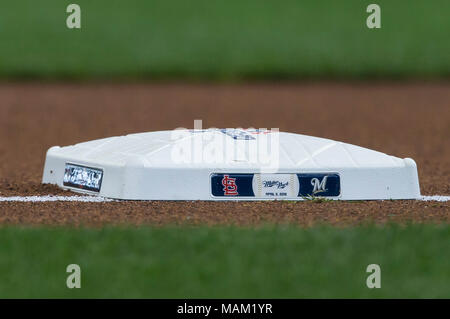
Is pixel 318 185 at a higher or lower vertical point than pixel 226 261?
higher

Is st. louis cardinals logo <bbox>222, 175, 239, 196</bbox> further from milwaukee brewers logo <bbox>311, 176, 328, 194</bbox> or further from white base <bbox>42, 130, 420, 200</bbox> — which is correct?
milwaukee brewers logo <bbox>311, 176, 328, 194</bbox>

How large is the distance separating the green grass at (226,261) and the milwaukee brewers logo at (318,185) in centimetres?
93

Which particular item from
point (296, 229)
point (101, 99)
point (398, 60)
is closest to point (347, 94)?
point (398, 60)

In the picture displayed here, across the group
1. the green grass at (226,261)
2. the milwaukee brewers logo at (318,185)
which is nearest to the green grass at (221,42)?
the milwaukee brewers logo at (318,185)

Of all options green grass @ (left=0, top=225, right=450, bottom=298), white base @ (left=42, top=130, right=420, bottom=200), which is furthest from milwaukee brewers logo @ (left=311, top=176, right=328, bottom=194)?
green grass @ (left=0, top=225, right=450, bottom=298)

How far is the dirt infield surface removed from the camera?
224 inches

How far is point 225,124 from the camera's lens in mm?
13039

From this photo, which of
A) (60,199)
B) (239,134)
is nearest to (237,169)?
(239,134)

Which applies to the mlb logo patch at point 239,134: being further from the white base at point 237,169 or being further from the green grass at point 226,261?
the green grass at point 226,261

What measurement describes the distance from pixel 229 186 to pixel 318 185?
0.57 meters

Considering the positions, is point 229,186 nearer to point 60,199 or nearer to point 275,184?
point 275,184

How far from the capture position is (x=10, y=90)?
16.5 m

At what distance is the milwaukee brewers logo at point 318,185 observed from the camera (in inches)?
241

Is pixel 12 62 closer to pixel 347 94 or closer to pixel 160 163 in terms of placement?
pixel 347 94
